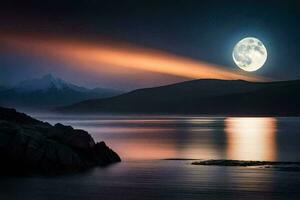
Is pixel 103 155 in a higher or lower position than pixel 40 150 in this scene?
lower

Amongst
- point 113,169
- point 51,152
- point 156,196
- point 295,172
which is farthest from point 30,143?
point 295,172

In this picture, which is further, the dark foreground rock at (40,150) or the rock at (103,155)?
the rock at (103,155)

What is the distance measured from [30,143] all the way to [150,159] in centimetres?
1606

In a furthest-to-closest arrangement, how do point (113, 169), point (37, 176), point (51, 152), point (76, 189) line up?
point (113, 169), point (51, 152), point (37, 176), point (76, 189)

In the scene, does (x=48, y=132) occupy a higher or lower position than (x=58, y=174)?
higher

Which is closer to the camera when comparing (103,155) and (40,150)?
(40,150)

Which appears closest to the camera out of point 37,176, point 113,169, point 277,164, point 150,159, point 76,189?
point 76,189

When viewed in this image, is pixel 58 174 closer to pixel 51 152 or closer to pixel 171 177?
pixel 51 152

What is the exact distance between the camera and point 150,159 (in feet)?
167

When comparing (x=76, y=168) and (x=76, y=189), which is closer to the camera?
(x=76, y=189)

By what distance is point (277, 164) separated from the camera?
44.2 metres

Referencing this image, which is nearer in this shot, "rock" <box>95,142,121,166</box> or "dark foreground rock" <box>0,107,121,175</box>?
"dark foreground rock" <box>0,107,121,175</box>

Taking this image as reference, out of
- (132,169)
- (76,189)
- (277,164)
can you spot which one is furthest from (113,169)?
(277,164)

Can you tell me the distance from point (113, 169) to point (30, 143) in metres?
5.95
